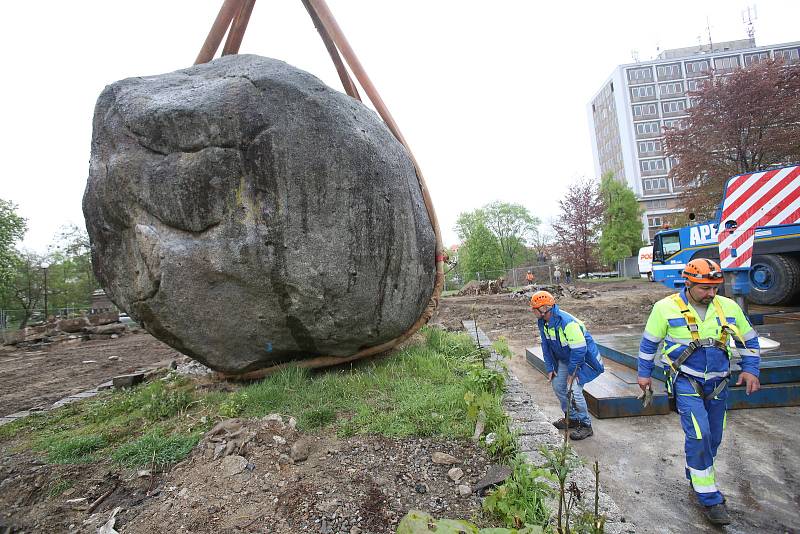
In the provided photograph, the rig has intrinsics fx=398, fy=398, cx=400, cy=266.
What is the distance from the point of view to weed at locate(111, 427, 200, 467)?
3.23m

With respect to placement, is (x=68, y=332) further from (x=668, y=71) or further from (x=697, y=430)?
(x=668, y=71)

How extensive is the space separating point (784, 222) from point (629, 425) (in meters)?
7.39

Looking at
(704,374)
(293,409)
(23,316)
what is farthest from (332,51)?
(23,316)

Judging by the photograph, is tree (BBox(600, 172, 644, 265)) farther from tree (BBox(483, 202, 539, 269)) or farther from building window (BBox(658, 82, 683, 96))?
building window (BBox(658, 82, 683, 96))

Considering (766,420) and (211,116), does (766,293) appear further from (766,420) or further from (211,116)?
(211,116)

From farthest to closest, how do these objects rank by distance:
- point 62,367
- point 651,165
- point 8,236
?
1. point 651,165
2. point 8,236
3. point 62,367

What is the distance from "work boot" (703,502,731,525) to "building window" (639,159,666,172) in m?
58.7

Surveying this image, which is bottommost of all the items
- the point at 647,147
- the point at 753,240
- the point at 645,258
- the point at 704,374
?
the point at 704,374

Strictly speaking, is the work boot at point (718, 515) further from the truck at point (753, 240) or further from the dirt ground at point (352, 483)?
the truck at point (753, 240)

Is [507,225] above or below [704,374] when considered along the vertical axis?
above

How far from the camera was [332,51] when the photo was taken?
17.2 ft

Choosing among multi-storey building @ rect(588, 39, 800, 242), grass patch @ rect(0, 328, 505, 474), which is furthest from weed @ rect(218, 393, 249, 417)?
multi-storey building @ rect(588, 39, 800, 242)

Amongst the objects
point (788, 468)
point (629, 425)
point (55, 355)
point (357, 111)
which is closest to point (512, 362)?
point (629, 425)

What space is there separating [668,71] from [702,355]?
213 feet
